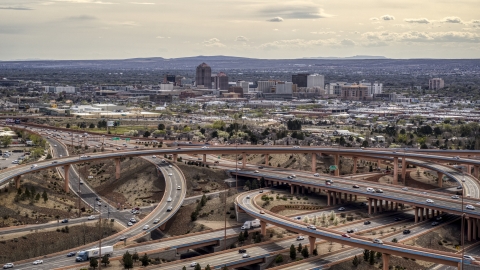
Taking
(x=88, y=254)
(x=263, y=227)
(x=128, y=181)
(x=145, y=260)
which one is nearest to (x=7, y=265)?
(x=88, y=254)

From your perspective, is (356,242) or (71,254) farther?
→ (71,254)

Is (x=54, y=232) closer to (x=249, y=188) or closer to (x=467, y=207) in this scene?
(x=249, y=188)

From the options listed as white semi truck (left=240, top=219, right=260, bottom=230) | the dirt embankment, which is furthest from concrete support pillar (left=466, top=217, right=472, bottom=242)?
the dirt embankment

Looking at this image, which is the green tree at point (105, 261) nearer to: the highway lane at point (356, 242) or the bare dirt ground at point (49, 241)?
the bare dirt ground at point (49, 241)

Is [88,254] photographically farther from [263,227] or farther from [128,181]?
[128,181]

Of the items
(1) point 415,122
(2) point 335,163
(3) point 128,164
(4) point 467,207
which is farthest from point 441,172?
(1) point 415,122

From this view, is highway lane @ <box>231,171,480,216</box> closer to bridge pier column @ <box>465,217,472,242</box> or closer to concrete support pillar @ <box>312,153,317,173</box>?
bridge pier column @ <box>465,217,472,242</box>
